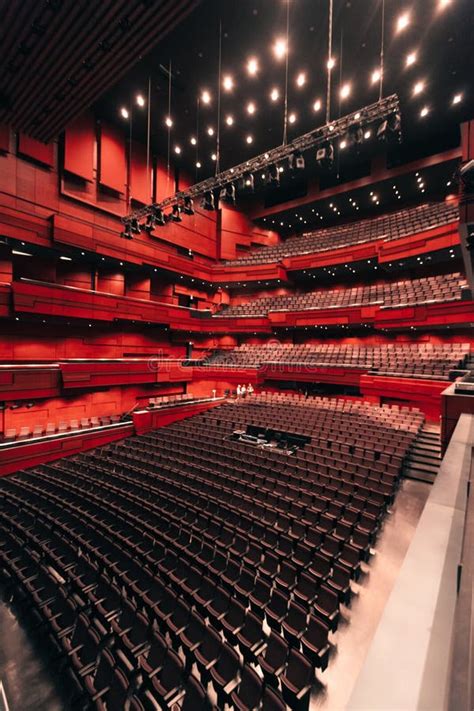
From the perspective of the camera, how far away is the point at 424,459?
217 inches

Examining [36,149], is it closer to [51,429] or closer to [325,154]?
[51,429]

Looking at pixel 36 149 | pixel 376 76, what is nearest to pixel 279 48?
pixel 376 76

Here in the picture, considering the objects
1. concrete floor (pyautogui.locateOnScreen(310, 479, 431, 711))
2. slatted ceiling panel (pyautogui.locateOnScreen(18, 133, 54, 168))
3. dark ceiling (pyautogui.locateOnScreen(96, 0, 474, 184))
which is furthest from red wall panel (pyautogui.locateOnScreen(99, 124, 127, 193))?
concrete floor (pyautogui.locateOnScreen(310, 479, 431, 711))

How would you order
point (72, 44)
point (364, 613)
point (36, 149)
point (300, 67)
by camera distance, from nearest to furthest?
point (364, 613), point (72, 44), point (300, 67), point (36, 149)

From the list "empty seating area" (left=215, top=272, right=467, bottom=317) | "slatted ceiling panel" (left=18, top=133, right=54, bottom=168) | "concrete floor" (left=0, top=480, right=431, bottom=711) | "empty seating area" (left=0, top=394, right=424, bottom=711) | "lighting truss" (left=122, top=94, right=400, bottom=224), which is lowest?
"concrete floor" (left=0, top=480, right=431, bottom=711)

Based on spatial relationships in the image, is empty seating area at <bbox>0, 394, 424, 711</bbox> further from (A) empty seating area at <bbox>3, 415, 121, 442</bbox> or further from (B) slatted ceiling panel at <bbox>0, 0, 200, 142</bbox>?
(B) slatted ceiling panel at <bbox>0, 0, 200, 142</bbox>

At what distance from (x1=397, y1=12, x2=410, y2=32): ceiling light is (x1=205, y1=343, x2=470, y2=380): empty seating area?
7420mm

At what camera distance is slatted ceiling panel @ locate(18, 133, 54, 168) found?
7965mm

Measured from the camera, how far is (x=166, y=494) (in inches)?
179

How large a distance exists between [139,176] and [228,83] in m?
4.52

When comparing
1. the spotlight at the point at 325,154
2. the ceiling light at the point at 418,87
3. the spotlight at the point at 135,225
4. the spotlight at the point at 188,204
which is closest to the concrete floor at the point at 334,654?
the spotlight at the point at 325,154

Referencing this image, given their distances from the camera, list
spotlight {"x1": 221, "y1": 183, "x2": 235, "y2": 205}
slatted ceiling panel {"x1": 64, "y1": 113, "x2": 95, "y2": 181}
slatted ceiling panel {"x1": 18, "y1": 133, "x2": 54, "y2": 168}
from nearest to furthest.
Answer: spotlight {"x1": 221, "y1": 183, "x2": 235, "y2": 205}, slatted ceiling panel {"x1": 18, "y1": 133, "x2": 54, "y2": 168}, slatted ceiling panel {"x1": 64, "y1": 113, "x2": 95, "y2": 181}

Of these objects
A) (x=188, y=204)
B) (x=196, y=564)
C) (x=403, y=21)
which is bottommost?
(x=196, y=564)

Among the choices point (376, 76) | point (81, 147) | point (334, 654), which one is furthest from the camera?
point (81, 147)
